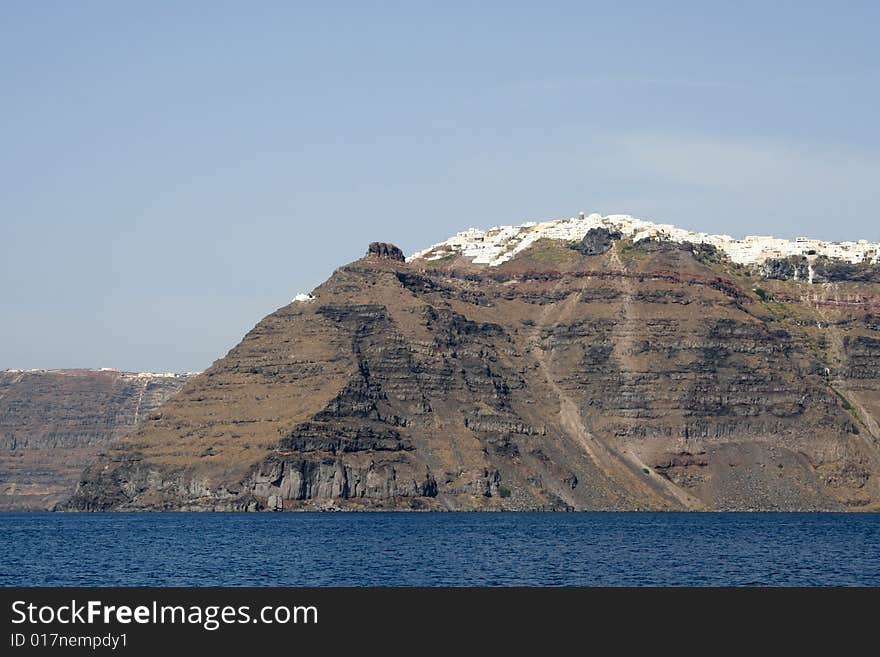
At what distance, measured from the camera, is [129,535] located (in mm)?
187875

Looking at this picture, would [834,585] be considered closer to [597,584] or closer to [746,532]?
[597,584]

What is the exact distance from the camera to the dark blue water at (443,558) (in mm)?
114625

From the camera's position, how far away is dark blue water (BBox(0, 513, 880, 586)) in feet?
376

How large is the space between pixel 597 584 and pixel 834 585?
16.9 metres

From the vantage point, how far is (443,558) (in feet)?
454
